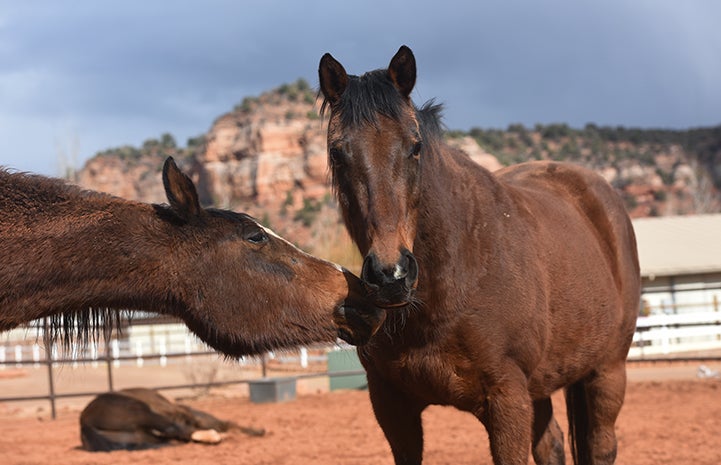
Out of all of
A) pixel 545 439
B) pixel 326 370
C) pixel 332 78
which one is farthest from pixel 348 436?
pixel 326 370

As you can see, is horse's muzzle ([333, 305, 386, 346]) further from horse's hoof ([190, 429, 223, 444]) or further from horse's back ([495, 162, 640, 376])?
horse's hoof ([190, 429, 223, 444])

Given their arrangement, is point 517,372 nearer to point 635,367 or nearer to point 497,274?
point 497,274

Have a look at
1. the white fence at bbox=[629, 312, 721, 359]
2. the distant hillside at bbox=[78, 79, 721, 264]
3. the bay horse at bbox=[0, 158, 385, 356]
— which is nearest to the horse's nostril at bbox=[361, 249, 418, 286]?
the bay horse at bbox=[0, 158, 385, 356]

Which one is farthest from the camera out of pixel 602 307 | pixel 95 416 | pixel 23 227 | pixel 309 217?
pixel 309 217

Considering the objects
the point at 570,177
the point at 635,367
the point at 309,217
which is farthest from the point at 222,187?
the point at 570,177

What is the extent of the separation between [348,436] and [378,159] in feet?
21.2

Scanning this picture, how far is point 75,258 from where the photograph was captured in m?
3.13

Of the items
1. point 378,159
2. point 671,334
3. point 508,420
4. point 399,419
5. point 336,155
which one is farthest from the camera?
point 671,334

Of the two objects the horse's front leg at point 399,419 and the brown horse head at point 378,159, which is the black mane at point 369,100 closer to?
the brown horse head at point 378,159

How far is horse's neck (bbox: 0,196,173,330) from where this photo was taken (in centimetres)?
307

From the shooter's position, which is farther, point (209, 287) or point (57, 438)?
point (57, 438)

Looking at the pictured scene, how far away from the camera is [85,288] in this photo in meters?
3.16

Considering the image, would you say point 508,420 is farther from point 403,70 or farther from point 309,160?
point 309,160

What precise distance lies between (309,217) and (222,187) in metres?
8.16
